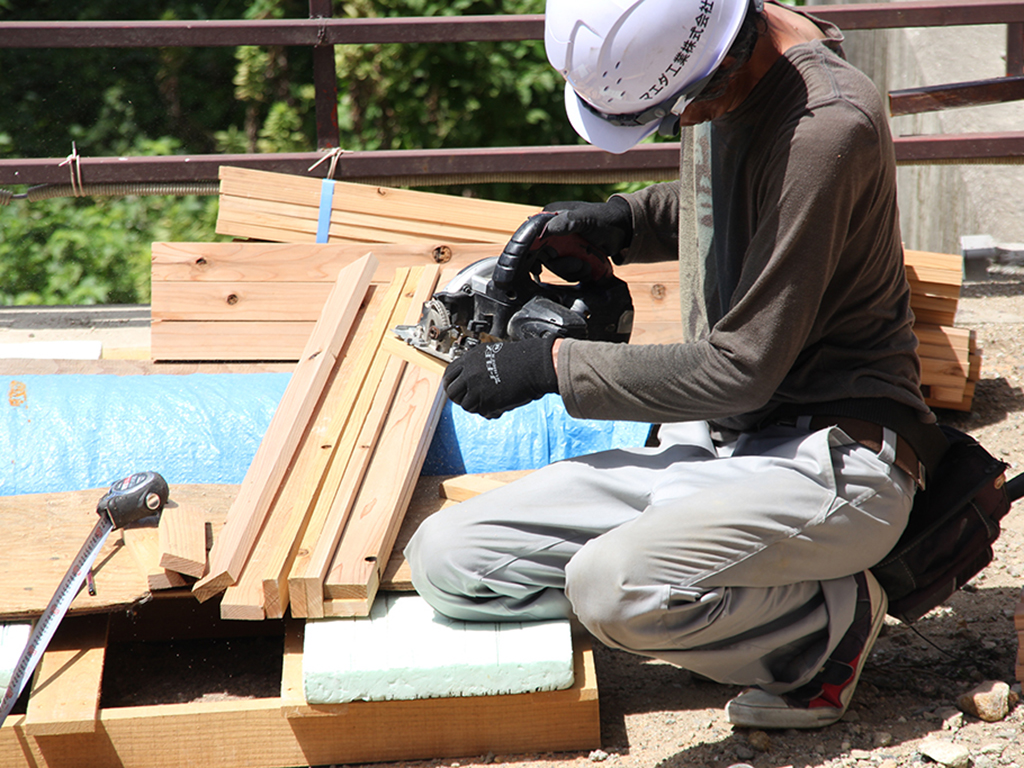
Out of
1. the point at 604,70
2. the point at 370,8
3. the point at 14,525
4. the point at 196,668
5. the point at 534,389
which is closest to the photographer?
the point at 604,70

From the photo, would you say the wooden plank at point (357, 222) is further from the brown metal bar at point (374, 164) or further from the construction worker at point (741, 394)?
the construction worker at point (741, 394)

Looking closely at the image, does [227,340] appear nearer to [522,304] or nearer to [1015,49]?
[522,304]

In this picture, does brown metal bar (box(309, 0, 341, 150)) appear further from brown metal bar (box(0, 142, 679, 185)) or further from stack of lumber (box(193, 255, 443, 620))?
stack of lumber (box(193, 255, 443, 620))

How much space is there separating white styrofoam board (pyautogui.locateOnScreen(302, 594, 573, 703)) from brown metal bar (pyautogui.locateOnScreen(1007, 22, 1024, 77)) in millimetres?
3986

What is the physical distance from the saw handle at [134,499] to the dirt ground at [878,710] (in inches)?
35.9

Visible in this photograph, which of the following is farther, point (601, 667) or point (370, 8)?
point (370, 8)

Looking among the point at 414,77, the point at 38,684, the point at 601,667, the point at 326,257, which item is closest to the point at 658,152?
the point at 326,257

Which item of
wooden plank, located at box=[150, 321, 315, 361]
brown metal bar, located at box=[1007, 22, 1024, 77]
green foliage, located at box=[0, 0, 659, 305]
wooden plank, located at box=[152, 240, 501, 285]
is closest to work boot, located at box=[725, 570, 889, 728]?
wooden plank, located at box=[152, 240, 501, 285]

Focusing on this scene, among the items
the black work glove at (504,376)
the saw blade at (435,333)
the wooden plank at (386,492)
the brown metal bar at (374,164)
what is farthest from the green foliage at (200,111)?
the black work glove at (504,376)

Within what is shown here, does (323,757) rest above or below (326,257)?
below

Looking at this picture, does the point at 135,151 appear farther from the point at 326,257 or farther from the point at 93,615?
the point at 93,615

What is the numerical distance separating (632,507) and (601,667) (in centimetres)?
58

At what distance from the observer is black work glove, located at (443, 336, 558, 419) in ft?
7.20

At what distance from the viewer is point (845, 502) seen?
211 cm
